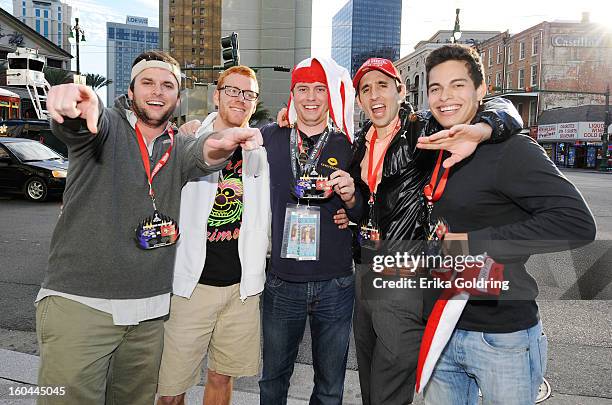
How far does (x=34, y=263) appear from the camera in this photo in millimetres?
7145

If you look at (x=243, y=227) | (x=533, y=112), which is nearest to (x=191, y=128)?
(x=243, y=227)

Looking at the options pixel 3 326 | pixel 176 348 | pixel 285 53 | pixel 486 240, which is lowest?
pixel 3 326

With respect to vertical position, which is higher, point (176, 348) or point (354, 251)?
point (354, 251)

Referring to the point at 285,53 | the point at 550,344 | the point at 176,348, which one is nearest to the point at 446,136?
the point at 176,348

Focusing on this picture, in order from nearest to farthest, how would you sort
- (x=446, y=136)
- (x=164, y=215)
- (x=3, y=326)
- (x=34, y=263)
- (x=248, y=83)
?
(x=446, y=136)
(x=164, y=215)
(x=248, y=83)
(x=3, y=326)
(x=34, y=263)

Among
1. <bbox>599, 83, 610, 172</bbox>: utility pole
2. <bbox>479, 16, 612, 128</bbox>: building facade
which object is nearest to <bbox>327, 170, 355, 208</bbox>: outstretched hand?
<bbox>599, 83, 610, 172</bbox>: utility pole

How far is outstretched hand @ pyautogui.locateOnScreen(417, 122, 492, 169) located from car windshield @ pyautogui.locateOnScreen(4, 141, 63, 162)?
553 inches

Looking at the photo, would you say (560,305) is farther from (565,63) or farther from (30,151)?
(565,63)

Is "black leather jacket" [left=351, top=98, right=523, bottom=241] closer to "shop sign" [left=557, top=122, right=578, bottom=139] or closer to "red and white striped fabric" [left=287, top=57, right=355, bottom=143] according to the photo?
"red and white striped fabric" [left=287, top=57, right=355, bottom=143]

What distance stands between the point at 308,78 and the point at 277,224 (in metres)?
0.97

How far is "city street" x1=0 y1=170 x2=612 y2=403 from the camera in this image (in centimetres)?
380

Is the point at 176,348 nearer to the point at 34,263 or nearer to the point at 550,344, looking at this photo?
the point at 550,344

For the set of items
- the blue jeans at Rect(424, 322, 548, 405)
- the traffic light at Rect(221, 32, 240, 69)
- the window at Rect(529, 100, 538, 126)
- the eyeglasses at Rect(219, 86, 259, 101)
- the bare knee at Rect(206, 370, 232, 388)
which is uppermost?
the window at Rect(529, 100, 538, 126)

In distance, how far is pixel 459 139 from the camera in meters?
1.84
